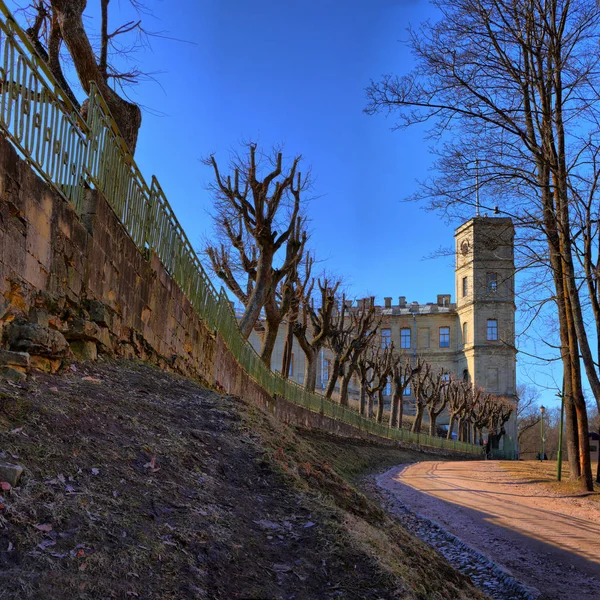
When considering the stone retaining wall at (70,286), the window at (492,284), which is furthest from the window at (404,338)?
the stone retaining wall at (70,286)

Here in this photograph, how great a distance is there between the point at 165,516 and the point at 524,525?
935cm

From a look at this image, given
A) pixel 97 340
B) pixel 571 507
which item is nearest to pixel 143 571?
pixel 97 340

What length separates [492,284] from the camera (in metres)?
16.1

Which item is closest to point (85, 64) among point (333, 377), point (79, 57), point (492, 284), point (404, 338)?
point (79, 57)

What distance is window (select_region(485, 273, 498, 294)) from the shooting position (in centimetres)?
1575

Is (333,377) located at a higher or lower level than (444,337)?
lower

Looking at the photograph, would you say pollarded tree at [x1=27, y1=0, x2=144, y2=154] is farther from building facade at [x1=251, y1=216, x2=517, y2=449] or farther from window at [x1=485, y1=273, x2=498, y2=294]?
building facade at [x1=251, y1=216, x2=517, y2=449]

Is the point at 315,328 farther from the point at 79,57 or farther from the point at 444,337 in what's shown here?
the point at 444,337

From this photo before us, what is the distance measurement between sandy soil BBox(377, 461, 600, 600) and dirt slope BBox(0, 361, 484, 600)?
2.77m

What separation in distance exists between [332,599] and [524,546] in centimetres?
710

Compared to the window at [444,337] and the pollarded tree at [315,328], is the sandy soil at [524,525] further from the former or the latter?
the window at [444,337]

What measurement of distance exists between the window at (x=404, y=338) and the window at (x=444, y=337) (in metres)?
4.33

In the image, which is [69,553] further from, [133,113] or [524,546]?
[133,113]

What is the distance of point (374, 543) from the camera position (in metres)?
4.61
